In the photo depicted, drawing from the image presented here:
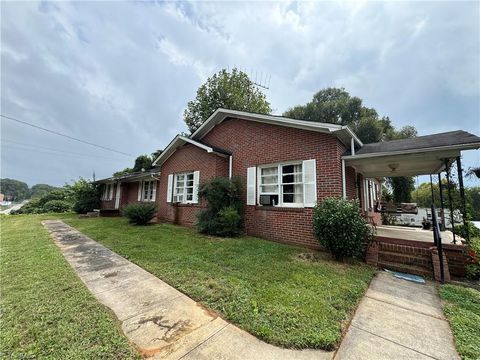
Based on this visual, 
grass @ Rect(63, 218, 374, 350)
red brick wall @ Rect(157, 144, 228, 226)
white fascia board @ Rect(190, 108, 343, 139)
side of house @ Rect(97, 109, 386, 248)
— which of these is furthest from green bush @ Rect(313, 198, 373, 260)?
red brick wall @ Rect(157, 144, 228, 226)

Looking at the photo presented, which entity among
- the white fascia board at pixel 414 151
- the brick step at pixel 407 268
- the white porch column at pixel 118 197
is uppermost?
the white fascia board at pixel 414 151

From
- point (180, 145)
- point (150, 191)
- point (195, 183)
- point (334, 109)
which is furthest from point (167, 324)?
point (334, 109)

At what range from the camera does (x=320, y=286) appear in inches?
144

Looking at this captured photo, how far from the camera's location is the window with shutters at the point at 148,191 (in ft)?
47.3

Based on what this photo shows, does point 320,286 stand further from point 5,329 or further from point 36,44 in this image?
point 36,44

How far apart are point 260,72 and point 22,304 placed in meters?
18.4

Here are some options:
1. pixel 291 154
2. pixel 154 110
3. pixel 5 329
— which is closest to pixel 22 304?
pixel 5 329

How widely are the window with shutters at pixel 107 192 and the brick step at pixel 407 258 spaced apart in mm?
21175

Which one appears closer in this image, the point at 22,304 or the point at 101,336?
the point at 101,336

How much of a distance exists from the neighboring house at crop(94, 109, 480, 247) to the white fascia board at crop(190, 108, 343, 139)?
21 millimetres

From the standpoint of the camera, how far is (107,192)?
20.4 metres

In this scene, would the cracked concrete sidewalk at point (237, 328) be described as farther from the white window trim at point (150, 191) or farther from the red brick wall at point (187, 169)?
the white window trim at point (150, 191)

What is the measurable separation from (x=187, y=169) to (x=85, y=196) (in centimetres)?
1511

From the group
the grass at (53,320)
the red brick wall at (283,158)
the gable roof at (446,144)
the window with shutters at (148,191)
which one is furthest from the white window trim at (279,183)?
the window with shutters at (148,191)
